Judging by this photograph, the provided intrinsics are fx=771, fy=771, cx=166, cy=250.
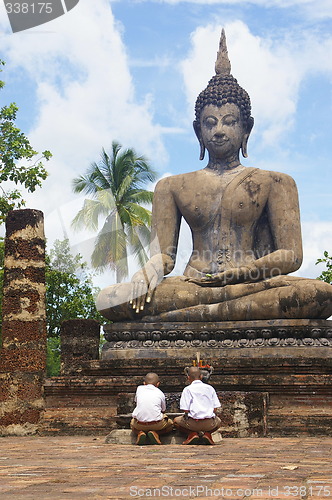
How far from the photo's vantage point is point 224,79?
1377cm

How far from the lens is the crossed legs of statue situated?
36.8 ft

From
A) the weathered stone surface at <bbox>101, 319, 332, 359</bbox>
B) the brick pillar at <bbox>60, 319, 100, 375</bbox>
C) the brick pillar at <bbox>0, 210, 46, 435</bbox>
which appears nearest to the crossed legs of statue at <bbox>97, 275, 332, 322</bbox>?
the weathered stone surface at <bbox>101, 319, 332, 359</bbox>

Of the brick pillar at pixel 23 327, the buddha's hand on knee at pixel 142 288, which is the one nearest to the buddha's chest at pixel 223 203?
the buddha's hand on knee at pixel 142 288

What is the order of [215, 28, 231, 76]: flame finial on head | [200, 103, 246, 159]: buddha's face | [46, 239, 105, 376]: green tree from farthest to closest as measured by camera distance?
[46, 239, 105, 376]: green tree
[215, 28, 231, 76]: flame finial on head
[200, 103, 246, 159]: buddha's face

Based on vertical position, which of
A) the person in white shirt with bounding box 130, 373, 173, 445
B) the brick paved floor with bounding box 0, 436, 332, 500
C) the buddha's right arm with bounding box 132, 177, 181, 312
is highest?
the buddha's right arm with bounding box 132, 177, 181, 312

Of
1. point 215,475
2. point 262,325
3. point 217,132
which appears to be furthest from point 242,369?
point 215,475

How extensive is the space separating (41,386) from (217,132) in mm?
5203

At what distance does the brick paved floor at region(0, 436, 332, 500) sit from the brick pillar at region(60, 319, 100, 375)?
563 centimetres

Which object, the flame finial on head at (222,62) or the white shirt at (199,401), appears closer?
the white shirt at (199,401)

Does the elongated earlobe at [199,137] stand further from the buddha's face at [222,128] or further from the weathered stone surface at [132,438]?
the weathered stone surface at [132,438]

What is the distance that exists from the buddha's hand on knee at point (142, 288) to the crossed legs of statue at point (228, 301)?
8 centimetres

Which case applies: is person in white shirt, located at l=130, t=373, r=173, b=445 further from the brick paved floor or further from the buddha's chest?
the buddha's chest

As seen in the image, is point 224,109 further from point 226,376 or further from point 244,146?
point 226,376

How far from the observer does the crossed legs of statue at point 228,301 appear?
36.8ft
